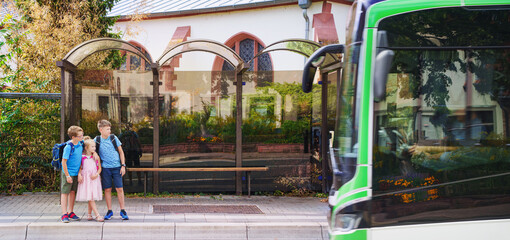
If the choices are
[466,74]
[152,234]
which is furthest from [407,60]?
[152,234]

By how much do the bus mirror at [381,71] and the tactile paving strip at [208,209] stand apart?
4886 mm

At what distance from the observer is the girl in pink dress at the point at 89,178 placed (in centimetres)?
730

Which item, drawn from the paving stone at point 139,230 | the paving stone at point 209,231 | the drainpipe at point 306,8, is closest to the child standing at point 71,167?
the paving stone at point 139,230

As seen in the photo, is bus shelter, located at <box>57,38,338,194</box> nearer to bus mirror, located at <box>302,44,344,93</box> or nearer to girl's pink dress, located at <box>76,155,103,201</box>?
girl's pink dress, located at <box>76,155,103,201</box>

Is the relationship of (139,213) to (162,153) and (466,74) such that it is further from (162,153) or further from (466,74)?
(466,74)

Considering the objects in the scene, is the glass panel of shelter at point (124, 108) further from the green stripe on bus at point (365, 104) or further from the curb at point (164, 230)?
the green stripe on bus at point (365, 104)

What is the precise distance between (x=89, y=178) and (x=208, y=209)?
85.7 inches

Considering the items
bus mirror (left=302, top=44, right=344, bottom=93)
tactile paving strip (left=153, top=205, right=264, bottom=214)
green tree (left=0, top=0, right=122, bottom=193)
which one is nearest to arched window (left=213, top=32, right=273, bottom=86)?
green tree (left=0, top=0, right=122, bottom=193)

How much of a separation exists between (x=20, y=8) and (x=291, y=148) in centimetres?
837

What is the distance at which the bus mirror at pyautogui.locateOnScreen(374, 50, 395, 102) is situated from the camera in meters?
3.99

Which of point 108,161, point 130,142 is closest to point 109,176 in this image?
point 108,161

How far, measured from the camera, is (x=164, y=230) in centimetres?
713

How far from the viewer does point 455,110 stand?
4133 millimetres

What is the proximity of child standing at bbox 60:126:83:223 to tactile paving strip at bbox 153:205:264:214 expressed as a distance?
1.44 m
